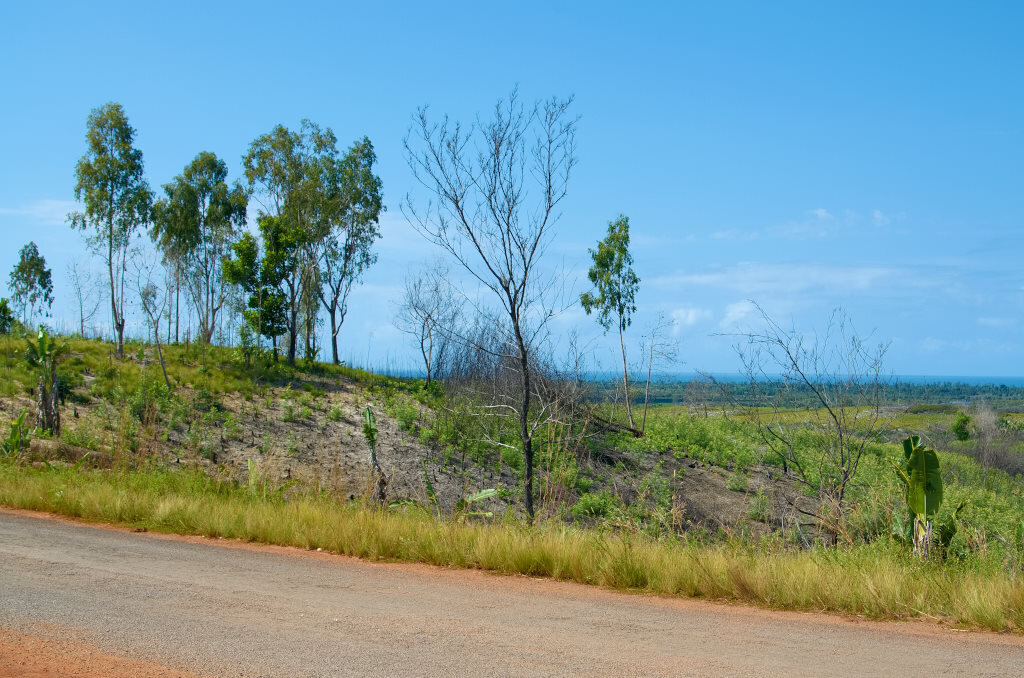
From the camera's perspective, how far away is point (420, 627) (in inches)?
204

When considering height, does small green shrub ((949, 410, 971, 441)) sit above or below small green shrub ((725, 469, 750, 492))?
above

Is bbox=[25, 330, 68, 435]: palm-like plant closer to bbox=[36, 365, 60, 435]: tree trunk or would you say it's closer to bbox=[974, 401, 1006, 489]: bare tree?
bbox=[36, 365, 60, 435]: tree trunk

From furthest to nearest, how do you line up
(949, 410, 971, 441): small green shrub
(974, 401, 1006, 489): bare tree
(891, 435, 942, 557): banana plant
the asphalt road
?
(949, 410, 971, 441): small green shrub
(974, 401, 1006, 489): bare tree
(891, 435, 942, 557): banana plant
the asphalt road

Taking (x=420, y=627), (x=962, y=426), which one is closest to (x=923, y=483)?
(x=420, y=627)

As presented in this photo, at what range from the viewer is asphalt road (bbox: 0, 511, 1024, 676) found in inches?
176

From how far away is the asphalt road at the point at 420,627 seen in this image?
14.7 ft

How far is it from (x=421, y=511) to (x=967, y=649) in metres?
6.09

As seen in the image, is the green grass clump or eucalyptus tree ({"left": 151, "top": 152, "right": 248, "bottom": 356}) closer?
the green grass clump

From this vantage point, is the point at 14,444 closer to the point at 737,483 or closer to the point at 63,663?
the point at 63,663

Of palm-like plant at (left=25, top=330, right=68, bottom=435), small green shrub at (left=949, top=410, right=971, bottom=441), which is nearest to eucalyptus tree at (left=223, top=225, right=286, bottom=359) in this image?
palm-like plant at (left=25, top=330, right=68, bottom=435)

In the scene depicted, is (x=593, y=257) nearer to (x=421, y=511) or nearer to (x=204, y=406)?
(x=204, y=406)

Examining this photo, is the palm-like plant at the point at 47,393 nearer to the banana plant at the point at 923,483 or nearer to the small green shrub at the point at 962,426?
the banana plant at the point at 923,483

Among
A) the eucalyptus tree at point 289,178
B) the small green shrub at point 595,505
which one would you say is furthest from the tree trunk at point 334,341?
the small green shrub at point 595,505

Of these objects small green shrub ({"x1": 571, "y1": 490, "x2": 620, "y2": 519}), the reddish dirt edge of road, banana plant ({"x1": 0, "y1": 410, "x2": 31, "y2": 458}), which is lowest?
small green shrub ({"x1": 571, "y1": 490, "x2": 620, "y2": 519})
